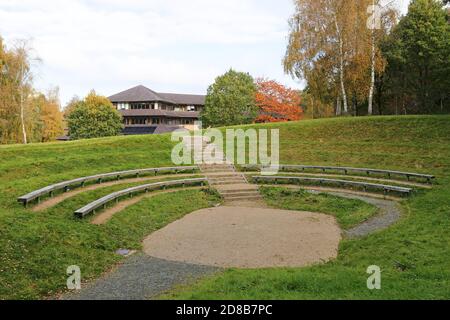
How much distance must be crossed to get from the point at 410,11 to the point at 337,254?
3550 centimetres

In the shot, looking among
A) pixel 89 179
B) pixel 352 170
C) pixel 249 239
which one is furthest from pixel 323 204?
pixel 89 179

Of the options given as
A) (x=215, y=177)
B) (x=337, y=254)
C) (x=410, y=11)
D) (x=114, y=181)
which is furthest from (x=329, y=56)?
(x=337, y=254)

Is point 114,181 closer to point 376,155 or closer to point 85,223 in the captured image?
point 85,223

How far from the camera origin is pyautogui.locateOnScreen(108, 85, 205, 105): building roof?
61594 millimetres

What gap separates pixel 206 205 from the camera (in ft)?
52.6

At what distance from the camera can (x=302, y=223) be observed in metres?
12.9

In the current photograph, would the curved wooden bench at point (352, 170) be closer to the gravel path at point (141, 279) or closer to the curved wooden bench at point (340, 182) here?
the curved wooden bench at point (340, 182)

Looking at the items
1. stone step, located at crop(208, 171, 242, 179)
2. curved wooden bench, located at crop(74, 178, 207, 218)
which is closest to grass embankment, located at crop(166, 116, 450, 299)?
curved wooden bench, located at crop(74, 178, 207, 218)

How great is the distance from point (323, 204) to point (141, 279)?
9.63m

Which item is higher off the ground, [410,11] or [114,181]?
[410,11]

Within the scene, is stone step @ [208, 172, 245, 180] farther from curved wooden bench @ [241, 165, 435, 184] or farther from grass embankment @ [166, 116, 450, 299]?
grass embankment @ [166, 116, 450, 299]

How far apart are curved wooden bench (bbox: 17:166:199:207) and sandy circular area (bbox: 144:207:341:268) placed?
455 cm

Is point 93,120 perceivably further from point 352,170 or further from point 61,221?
point 61,221

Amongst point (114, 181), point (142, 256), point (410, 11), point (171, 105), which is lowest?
point (142, 256)
